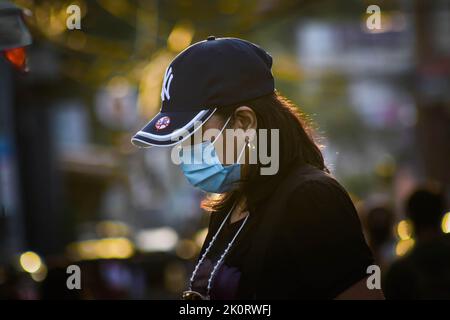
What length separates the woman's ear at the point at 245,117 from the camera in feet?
7.87

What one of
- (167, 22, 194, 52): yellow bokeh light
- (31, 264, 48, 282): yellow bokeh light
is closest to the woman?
(31, 264, 48, 282): yellow bokeh light

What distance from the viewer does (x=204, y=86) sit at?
7.91 feet

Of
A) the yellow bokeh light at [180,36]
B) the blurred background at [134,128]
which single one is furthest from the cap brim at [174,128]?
the yellow bokeh light at [180,36]

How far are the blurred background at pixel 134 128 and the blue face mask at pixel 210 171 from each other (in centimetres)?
35

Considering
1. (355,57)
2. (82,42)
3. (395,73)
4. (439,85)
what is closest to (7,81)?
(82,42)

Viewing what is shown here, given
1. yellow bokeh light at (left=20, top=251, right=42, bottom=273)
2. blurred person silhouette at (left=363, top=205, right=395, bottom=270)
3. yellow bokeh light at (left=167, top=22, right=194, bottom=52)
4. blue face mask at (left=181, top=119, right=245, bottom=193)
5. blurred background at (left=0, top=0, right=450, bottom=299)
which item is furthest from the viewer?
yellow bokeh light at (left=167, top=22, right=194, bottom=52)

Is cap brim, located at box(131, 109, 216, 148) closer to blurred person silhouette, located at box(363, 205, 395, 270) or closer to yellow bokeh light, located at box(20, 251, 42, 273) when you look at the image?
blurred person silhouette, located at box(363, 205, 395, 270)

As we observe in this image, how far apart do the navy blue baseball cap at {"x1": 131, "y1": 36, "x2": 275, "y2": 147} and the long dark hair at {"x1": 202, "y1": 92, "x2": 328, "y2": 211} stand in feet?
0.10

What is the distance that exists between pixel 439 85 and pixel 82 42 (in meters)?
6.71

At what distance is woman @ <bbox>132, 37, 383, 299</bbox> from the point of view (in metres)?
2.24

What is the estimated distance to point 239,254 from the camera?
2.40m

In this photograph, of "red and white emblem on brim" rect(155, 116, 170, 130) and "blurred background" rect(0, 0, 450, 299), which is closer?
"red and white emblem on brim" rect(155, 116, 170, 130)

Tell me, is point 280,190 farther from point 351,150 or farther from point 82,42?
point 351,150

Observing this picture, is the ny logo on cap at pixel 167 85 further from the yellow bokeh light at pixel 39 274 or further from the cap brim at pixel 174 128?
the yellow bokeh light at pixel 39 274
